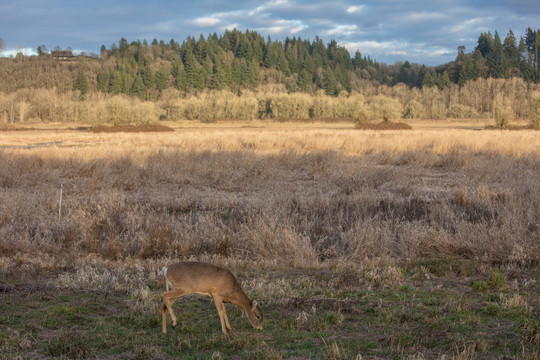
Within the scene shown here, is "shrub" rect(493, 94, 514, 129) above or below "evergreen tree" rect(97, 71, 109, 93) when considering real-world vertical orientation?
below

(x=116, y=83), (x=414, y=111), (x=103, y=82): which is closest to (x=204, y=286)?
(x=414, y=111)

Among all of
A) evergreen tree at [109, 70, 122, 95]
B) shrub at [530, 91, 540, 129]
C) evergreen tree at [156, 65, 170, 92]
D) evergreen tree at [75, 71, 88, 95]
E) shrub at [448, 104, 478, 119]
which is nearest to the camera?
shrub at [530, 91, 540, 129]

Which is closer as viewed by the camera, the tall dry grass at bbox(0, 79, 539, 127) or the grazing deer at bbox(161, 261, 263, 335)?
the grazing deer at bbox(161, 261, 263, 335)

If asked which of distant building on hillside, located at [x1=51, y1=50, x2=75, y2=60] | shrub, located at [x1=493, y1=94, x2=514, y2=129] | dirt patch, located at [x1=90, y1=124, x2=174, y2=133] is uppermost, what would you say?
distant building on hillside, located at [x1=51, y1=50, x2=75, y2=60]

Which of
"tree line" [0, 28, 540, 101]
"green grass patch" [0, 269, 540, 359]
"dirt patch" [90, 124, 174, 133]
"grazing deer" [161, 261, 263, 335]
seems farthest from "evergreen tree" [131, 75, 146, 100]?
"grazing deer" [161, 261, 263, 335]

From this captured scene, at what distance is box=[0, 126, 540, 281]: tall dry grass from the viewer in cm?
980

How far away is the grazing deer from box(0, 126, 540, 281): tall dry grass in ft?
12.4

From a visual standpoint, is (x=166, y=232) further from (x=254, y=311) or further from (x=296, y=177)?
(x=296, y=177)

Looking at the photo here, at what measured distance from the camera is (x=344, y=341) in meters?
5.11

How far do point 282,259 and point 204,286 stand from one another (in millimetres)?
4391

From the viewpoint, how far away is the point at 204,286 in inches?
202

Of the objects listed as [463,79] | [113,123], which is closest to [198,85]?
[113,123]

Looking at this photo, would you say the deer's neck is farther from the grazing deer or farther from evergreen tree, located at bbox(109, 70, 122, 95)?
evergreen tree, located at bbox(109, 70, 122, 95)

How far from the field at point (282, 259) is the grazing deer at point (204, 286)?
283 mm
